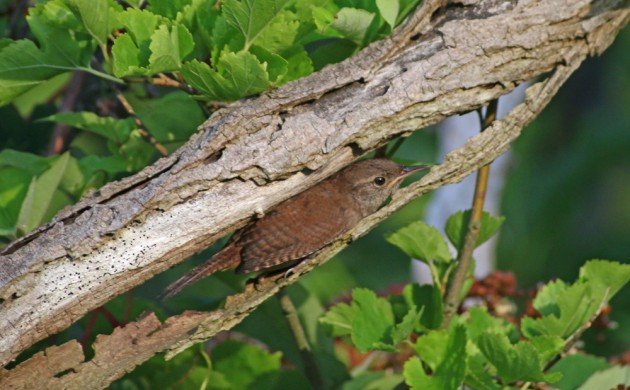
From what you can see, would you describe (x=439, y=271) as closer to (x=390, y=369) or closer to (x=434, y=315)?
(x=434, y=315)

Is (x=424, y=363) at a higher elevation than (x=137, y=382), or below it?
below

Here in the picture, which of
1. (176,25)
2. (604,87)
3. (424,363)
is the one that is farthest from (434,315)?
(604,87)

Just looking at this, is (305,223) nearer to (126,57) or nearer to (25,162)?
(25,162)

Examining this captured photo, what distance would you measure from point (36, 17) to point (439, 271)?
1425 millimetres

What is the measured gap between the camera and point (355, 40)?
2723mm

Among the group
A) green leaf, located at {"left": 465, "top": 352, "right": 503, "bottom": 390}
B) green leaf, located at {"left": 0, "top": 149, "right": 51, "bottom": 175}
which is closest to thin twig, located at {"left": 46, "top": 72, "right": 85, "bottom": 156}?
green leaf, located at {"left": 0, "top": 149, "right": 51, "bottom": 175}

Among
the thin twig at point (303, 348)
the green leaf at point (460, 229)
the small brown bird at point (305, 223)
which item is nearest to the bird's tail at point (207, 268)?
the small brown bird at point (305, 223)

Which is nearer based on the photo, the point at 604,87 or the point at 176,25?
the point at 176,25

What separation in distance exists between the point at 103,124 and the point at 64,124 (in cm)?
69

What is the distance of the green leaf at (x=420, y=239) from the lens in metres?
2.97

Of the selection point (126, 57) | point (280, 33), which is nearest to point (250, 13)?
point (280, 33)

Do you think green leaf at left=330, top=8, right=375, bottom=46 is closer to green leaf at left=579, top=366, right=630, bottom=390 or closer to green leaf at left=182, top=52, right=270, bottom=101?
green leaf at left=182, top=52, right=270, bottom=101

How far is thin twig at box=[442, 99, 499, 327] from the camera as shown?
9.82 ft

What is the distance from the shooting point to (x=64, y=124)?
3.68 meters
